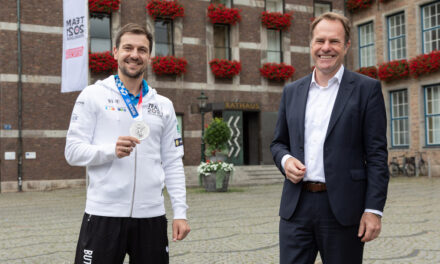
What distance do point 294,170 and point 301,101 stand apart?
47 centimetres

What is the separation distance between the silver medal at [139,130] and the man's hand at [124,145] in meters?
0.08

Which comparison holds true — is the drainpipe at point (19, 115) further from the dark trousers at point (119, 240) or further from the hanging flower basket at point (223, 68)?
the dark trousers at point (119, 240)

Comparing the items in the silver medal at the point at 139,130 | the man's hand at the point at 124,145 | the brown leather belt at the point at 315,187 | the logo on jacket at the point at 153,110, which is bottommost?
the brown leather belt at the point at 315,187

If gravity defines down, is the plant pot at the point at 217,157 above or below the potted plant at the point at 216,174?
above

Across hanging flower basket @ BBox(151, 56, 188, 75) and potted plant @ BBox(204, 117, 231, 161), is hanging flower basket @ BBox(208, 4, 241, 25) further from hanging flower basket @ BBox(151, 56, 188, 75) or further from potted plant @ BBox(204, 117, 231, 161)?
potted plant @ BBox(204, 117, 231, 161)

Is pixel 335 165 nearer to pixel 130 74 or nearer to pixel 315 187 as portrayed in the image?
pixel 315 187

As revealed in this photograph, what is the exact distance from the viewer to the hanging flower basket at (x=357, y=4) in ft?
78.8

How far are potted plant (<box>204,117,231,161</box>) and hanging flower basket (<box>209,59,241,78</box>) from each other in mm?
6031

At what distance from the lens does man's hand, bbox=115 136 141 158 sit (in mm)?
2557

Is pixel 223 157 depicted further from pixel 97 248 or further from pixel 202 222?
pixel 97 248

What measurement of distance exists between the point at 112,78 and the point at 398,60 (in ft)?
69.4

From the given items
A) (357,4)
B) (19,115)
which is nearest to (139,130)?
(19,115)

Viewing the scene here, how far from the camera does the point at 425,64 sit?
2064 centimetres

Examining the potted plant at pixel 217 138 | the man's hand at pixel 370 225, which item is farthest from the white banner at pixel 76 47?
the man's hand at pixel 370 225
